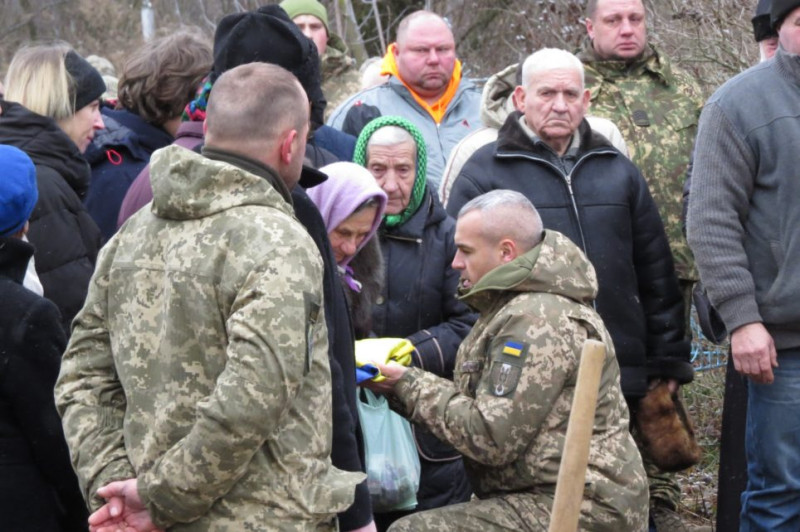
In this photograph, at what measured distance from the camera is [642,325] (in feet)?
17.8

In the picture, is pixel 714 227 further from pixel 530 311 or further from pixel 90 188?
pixel 90 188

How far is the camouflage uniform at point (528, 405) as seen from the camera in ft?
12.4

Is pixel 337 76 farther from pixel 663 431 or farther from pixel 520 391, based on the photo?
pixel 520 391

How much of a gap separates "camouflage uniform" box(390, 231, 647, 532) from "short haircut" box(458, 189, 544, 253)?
0.05 meters

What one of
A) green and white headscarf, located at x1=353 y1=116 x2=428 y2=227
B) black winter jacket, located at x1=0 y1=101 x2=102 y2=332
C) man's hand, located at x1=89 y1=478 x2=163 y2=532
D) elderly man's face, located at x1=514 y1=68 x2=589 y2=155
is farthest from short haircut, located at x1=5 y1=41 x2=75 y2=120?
man's hand, located at x1=89 y1=478 x2=163 y2=532

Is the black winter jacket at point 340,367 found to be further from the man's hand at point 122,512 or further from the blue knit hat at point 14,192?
the blue knit hat at point 14,192

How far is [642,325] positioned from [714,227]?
40.3 inches

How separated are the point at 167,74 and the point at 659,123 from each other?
8.28 ft

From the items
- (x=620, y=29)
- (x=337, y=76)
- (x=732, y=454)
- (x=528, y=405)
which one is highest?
(x=620, y=29)

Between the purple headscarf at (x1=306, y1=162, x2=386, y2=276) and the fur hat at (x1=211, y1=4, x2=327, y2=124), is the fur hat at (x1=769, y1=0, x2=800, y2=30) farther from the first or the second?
the fur hat at (x1=211, y1=4, x2=327, y2=124)

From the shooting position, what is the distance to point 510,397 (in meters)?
3.76

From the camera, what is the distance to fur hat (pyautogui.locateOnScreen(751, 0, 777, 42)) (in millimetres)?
5242

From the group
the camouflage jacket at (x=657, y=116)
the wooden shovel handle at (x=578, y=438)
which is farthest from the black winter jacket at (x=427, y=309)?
the wooden shovel handle at (x=578, y=438)

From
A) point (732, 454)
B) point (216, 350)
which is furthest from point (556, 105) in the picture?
point (216, 350)
